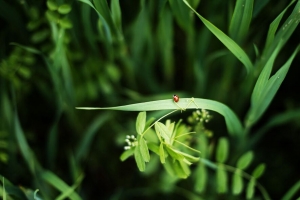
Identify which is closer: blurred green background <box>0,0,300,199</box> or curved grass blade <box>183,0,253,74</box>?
curved grass blade <box>183,0,253,74</box>

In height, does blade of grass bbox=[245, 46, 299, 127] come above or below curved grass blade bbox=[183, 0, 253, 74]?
below

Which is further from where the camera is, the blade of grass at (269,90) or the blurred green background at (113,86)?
the blurred green background at (113,86)

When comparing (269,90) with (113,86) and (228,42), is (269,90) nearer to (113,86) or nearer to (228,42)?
(228,42)

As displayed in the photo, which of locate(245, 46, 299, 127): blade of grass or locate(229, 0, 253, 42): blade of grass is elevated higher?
locate(229, 0, 253, 42): blade of grass

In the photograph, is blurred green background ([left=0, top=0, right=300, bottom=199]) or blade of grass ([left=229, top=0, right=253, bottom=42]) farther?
blurred green background ([left=0, top=0, right=300, bottom=199])

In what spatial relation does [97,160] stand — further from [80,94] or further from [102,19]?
[102,19]

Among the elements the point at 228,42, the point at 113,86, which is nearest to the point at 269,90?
the point at 228,42

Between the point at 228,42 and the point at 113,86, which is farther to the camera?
the point at 113,86

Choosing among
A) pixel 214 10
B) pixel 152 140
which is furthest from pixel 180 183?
pixel 214 10
